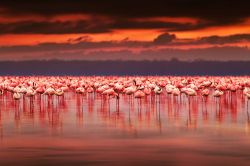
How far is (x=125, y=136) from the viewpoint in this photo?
20406 millimetres

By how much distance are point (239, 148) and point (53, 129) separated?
22.8 ft

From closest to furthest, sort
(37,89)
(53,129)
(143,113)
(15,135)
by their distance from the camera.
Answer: (15,135) < (53,129) < (143,113) < (37,89)

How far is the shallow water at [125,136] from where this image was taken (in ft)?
52.3

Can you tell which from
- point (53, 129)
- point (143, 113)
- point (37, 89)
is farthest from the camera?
point (37, 89)

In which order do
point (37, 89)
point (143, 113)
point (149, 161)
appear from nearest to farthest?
point (149, 161), point (143, 113), point (37, 89)

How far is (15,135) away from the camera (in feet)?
67.8

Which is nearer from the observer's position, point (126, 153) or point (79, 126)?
point (126, 153)

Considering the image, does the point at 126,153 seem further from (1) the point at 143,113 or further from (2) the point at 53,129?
(1) the point at 143,113

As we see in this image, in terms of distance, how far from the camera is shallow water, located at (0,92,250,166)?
15.9 meters

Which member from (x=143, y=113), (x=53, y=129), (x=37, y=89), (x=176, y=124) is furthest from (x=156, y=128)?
(x=37, y=89)

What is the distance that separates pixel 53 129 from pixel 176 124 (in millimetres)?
4266

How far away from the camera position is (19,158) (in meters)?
16.0

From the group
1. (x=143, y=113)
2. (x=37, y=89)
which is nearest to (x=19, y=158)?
(x=143, y=113)

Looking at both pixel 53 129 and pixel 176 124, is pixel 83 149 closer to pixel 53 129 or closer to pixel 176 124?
pixel 53 129
